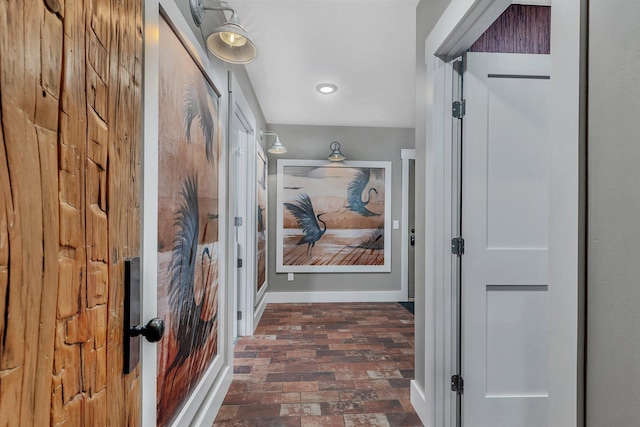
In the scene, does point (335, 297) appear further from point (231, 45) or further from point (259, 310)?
point (231, 45)

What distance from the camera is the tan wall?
1.32 feet

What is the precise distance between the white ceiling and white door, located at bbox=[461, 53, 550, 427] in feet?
2.65

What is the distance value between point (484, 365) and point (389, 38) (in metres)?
2.13

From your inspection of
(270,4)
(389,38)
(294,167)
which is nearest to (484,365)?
(389,38)

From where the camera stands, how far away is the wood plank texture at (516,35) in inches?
66.3

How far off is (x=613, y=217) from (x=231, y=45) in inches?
60.5

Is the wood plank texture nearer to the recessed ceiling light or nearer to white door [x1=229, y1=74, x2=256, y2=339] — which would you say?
the recessed ceiling light

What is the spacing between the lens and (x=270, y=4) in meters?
1.96

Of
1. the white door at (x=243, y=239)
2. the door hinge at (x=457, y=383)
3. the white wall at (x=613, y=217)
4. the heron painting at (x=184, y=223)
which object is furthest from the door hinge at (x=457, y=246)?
the white door at (x=243, y=239)

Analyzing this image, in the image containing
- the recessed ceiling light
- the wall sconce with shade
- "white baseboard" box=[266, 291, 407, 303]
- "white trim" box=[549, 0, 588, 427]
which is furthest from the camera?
"white baseboard" box=[266, 291, 407, 303]

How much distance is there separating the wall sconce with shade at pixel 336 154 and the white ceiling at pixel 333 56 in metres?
0.37

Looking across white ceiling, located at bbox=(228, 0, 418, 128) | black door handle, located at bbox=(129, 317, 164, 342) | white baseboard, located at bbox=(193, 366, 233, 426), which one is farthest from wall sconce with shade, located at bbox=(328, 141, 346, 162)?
black door handle, located at bbox=(129, 317, 164, 342)

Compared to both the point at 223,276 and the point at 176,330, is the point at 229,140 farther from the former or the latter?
the point at 176,330

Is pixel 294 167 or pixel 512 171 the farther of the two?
pixel 294 167
